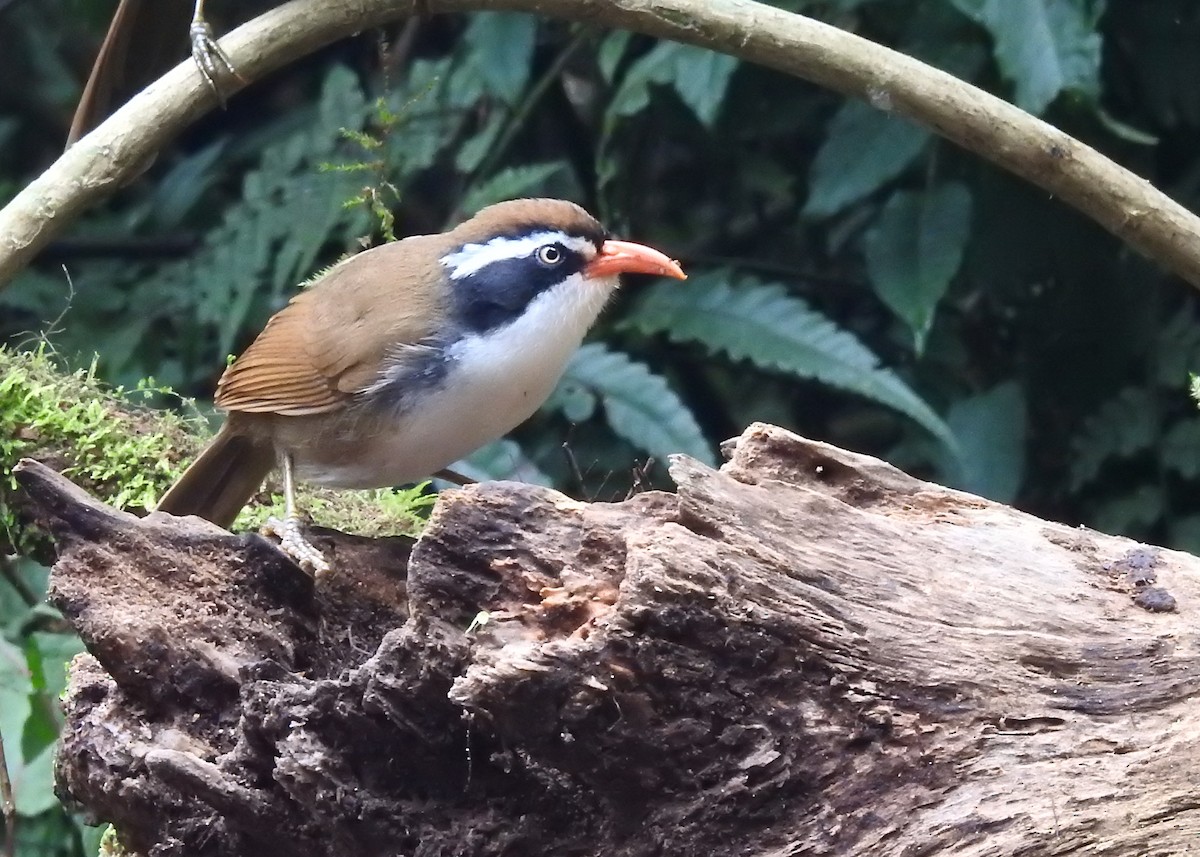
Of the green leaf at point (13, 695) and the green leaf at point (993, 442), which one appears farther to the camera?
the green leaf at point (993, 442)

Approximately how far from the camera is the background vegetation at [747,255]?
330cm

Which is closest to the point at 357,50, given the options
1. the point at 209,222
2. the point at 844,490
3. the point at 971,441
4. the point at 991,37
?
the point at 209,222

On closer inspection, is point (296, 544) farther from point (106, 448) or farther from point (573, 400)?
point (573, 400)

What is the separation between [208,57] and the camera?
8.95ft

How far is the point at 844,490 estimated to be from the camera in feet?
6.56

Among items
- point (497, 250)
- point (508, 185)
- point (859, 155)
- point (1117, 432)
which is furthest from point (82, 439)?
point (1117, 432)

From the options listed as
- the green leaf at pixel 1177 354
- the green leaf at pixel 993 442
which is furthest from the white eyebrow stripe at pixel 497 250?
the green leaf at pixel 1177 354

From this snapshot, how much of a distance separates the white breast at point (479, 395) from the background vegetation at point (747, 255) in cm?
67

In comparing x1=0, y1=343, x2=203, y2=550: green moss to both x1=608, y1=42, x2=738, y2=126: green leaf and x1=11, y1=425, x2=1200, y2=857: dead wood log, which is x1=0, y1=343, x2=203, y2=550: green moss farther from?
x1=608, y1=42, x2=738, y2=126: green leaf

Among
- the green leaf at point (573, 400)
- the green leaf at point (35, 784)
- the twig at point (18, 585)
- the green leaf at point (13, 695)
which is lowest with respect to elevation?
the green leaf at point (35, 784)

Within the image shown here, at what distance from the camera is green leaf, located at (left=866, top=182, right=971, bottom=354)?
3.27 metres

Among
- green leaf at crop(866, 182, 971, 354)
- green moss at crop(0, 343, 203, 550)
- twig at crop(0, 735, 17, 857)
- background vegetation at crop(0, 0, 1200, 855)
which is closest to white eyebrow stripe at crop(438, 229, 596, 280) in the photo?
background vegetation at crop(0, 0, 1200, 855)

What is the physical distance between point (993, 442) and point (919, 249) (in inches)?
21.9

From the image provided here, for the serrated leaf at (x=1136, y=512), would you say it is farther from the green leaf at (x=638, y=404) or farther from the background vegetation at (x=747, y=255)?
the green leaf at (x=638, y=404)
